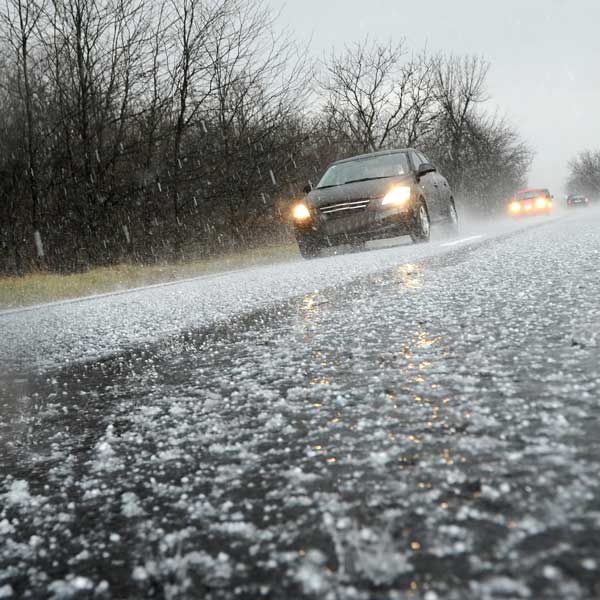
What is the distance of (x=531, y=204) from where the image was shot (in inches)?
1275

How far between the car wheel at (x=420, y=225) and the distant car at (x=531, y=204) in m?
22.5

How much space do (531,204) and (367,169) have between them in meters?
23.3

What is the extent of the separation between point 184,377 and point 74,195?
13.8m

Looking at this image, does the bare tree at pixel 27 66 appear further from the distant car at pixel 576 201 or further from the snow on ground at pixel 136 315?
the distant car at pixel 576 201

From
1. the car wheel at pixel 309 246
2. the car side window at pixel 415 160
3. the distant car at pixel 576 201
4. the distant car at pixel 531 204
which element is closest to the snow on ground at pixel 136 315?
the car wheel at pixel 309 246

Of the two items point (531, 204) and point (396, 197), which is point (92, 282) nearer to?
point (396, 197)

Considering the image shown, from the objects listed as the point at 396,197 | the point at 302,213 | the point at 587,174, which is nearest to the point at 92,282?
the point at 302,213

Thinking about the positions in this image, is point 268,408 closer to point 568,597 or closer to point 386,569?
point 386,569

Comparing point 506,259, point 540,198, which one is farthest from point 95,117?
point 540,198

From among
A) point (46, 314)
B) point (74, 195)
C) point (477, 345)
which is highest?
point (74, 195)

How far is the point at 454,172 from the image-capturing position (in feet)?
136

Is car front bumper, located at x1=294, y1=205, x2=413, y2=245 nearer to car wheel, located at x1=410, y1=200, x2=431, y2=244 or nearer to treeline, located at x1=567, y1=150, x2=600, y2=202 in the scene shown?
car wheel, located at x1=410, y1=200, x2=431, y2=244

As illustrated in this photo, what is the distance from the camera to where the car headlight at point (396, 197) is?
10336 millimetres

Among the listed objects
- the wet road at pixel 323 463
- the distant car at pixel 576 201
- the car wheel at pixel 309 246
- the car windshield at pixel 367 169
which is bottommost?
the distant car at pixel 576 201
